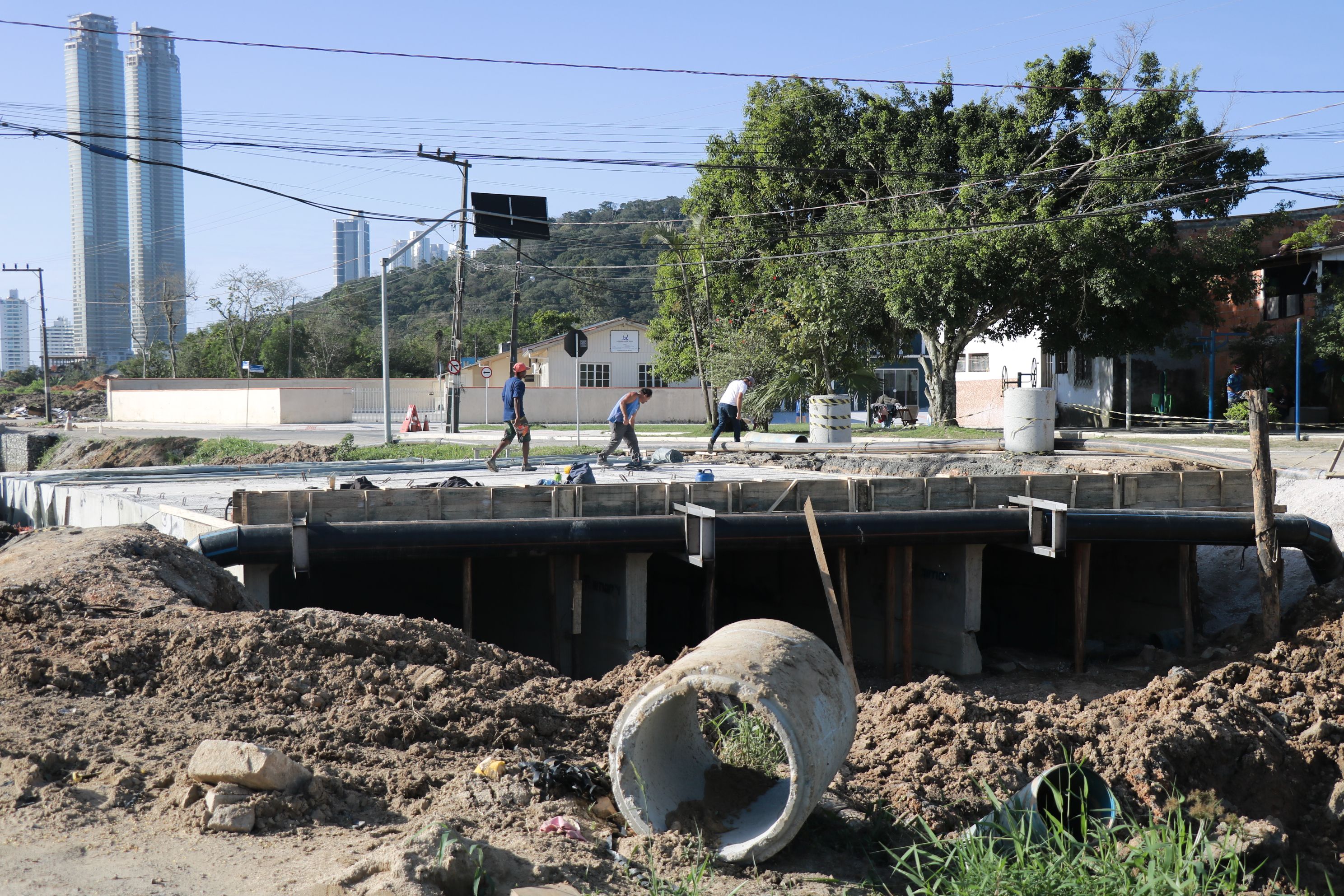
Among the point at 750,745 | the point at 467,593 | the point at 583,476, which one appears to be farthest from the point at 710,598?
the point at 750,745

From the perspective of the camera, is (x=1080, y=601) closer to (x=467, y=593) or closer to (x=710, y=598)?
(x=710, y=598)

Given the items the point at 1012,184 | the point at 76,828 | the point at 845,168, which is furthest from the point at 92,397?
the point at 76,828

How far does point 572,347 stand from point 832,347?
9079mm

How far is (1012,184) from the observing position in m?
25.9


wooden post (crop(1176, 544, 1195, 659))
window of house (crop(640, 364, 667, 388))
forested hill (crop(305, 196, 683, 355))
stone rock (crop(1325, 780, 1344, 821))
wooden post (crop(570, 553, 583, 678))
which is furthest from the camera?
forested hill (crop(305, 196, 683, 355))

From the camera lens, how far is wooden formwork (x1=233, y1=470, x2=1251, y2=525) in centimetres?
1068

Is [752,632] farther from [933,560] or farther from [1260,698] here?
[933,560]

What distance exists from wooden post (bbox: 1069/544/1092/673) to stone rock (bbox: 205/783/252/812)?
1035cm

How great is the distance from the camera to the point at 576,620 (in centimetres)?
1155

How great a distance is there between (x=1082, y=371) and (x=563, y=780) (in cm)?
2821

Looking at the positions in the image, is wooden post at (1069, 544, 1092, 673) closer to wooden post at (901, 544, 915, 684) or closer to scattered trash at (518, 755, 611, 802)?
wooden post at (901, 544, 915, 684)

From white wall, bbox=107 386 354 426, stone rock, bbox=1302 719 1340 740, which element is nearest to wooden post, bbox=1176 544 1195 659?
stone rock, bbox=1302 719 1340 740

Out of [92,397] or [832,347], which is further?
[92,397]

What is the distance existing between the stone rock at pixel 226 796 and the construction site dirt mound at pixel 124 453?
2634cm
